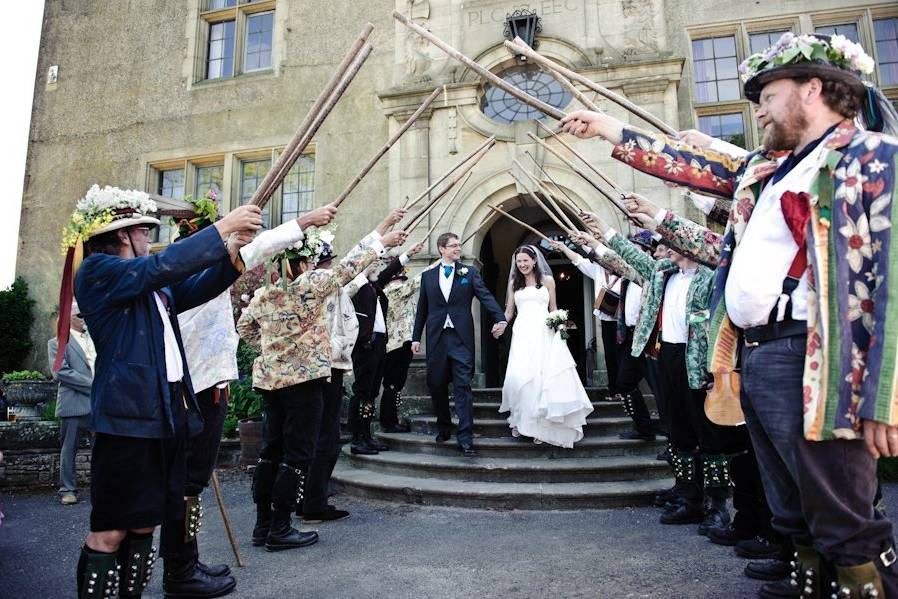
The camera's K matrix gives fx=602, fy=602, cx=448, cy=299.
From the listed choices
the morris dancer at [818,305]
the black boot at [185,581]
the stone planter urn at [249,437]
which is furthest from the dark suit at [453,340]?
the morris dancer at [818,305]

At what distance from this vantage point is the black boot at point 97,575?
2.37m

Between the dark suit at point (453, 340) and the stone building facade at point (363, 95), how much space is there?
2.42m

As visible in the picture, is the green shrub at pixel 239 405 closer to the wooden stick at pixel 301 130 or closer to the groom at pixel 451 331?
the groom at pixel 451 331

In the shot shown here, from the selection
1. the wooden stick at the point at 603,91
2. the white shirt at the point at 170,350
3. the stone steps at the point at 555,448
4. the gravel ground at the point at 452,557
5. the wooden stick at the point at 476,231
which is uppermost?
the wooden stick at the point at 476,231

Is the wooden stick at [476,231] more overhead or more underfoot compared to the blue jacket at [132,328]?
more overhead

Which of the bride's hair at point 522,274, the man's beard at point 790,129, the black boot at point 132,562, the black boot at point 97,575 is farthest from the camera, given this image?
the bride's hair at point 522,274

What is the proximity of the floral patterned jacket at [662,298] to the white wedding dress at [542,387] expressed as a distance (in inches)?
51.6

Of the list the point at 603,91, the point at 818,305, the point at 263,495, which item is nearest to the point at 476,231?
the point at 263,495

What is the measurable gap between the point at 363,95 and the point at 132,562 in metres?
9.51

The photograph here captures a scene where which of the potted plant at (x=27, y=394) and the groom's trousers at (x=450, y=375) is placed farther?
the potted plant at (x=27, y=394)

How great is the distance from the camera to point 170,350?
276 centimetres

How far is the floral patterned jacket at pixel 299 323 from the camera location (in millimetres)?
4113

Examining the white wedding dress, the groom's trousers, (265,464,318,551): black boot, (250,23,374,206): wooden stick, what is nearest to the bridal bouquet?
the white wedding dress

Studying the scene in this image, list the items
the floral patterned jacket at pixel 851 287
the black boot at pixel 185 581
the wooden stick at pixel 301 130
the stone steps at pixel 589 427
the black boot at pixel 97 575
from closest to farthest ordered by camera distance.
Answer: the floral patterned jacket at pixel 851 287
the black boot at pixel 97 575
the wooden stick at pixel 301 130
the black boot at pixel 185 581
the stone steps at pixel 589 427
